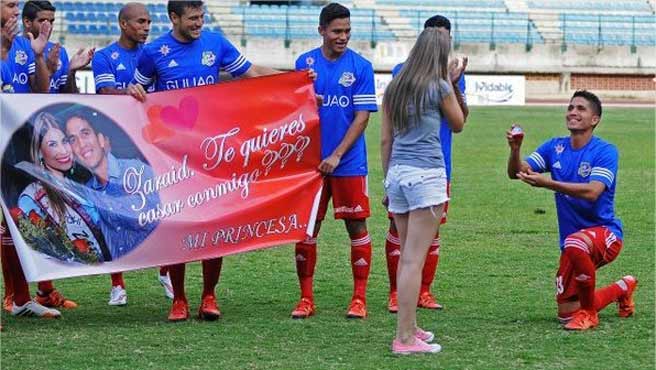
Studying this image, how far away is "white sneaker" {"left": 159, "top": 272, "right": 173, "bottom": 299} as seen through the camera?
30.8 feet

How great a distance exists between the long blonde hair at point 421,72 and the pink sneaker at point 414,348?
1236mm

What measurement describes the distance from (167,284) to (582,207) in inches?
129

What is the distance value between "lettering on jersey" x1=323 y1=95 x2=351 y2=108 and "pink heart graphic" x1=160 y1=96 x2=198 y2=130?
0.91 meters

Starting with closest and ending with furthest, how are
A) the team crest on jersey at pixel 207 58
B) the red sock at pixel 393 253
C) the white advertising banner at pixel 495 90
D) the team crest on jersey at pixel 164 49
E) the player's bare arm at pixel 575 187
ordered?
the player's bare arm at pixel 575 187 → the team crest on jersey at pixel 164 49 → the team crest on jersey at pixel 207 58 → the red sock at pixel 393 253 → the white advertising banner at pixel 495 90

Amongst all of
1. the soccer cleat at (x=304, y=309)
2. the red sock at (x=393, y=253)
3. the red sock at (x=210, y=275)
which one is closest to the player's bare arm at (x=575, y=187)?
the red sock at (x=393, y=253)

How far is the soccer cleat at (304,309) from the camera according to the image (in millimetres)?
8406

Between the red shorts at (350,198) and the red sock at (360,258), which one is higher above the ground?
the red shorts at (350,198)

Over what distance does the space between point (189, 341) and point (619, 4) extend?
1987 inches

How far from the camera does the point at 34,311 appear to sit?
28.0ft

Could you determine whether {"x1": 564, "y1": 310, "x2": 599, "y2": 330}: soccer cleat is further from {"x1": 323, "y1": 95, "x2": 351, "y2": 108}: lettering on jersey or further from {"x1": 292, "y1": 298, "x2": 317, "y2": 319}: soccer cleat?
{"x1": 323, "y1": 95, "x2": 351, "y2": 108}: lettering on jersey

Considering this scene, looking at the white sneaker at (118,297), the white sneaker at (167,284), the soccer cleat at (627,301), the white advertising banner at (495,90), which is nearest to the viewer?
the soccer cleat at (627,301)

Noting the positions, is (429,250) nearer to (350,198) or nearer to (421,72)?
(350,198)

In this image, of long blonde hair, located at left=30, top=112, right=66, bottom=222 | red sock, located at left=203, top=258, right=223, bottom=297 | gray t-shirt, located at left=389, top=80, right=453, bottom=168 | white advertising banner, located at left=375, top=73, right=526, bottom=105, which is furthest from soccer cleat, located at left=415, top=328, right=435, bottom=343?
white advertising banner, located at left=375, top=73, right=526, bottom=105

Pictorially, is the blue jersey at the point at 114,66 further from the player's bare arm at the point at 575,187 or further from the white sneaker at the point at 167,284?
the player's bare arm at the point at 575,187
